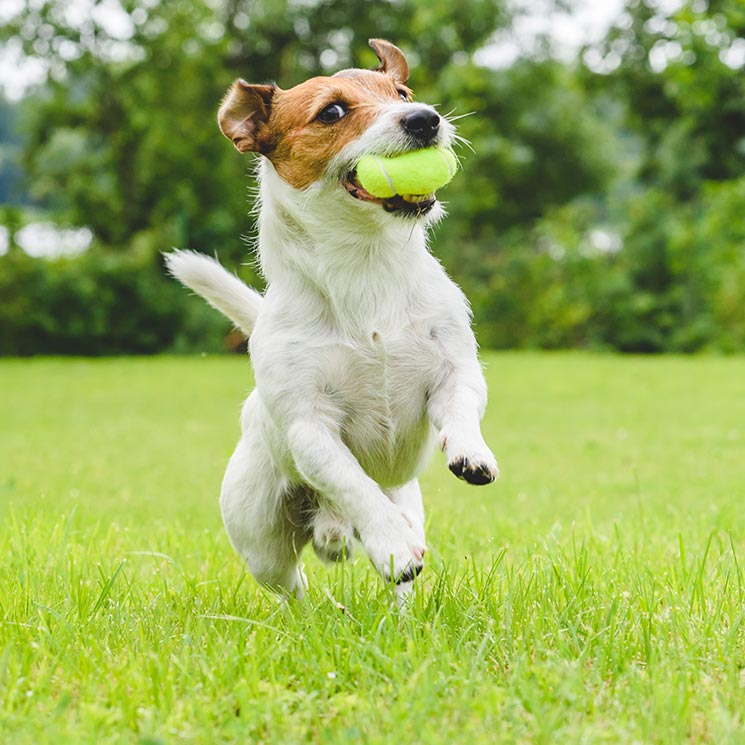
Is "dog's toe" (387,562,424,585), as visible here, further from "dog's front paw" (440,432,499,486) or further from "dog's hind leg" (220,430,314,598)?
"dog's hind leg" (220,430,314,598)

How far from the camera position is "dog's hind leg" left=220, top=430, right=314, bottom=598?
12.1 ft

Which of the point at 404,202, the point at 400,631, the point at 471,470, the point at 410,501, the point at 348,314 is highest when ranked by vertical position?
the point at 404,202

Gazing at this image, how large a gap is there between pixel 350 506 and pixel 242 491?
Answer: 2.73ft

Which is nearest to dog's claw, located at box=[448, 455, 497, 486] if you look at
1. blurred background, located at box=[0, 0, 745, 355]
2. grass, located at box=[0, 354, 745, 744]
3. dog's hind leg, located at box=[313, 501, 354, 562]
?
grass, located at box=[0, 354, 745, 744]

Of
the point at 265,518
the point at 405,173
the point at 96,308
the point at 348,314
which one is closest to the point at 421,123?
the point at 405,173

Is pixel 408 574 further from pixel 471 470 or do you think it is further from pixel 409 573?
pixel 471 470

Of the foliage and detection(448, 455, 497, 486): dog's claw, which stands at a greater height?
→ the foliage

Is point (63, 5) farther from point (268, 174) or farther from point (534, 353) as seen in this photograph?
point (268, 174)

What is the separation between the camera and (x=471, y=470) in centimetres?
280

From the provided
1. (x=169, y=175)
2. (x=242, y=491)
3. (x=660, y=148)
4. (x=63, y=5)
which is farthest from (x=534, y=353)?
(x=242, y=491)

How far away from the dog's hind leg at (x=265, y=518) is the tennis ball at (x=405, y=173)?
3.51ft

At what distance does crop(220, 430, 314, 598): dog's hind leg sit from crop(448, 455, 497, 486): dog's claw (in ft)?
3.24

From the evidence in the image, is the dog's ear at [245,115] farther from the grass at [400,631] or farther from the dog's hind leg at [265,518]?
the grass at [400,631]

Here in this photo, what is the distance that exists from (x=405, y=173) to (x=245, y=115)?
2.42 ft
